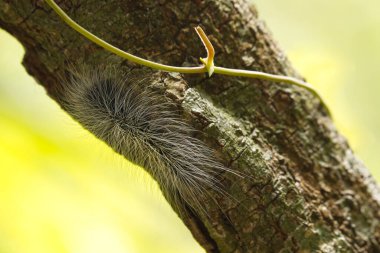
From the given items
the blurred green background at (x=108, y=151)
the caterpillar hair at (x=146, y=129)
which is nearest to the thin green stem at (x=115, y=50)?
the caterpillar hair at (x=146, y=129)

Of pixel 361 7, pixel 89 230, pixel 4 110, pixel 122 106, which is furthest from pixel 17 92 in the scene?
pixel 361 7

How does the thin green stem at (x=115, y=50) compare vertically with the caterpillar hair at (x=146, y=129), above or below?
above

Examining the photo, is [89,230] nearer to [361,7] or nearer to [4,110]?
[4,110]

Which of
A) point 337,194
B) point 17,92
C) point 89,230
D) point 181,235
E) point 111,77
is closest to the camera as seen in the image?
point 111,77

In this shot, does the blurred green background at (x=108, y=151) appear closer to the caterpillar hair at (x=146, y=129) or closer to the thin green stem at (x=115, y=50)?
the caterpillar hair at (x=146, y=129)

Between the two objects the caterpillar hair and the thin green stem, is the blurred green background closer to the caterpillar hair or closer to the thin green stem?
the caterpillar hair
